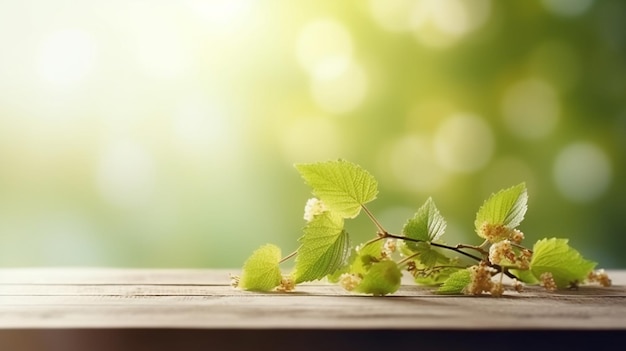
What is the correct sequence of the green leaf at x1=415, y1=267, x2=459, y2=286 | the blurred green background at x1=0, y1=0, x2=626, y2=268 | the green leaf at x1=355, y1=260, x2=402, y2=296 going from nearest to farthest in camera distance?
the green leaf at x1=355, y1=260, x2=402, y2=296 → the green leaf at x1=415, y1=267, x2=459, y2=286 → the blurred green background at x1=0, y1=0, x2=626, y2=268

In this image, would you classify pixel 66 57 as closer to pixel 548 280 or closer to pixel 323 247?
pixel 323 247

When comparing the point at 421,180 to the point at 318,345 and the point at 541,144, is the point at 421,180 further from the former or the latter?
the point at 318,345

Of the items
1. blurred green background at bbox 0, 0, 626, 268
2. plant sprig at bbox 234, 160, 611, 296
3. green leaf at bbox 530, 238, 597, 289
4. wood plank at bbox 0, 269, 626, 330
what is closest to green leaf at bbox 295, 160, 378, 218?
plant sprig at bbox 234, 160, 611, 296

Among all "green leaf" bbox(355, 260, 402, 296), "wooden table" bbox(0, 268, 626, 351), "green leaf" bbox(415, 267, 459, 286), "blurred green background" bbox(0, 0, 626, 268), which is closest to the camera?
"wooden table" bbox(0, 268, 626, 351)

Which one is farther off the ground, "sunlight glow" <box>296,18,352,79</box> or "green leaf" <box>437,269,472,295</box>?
"sunlight glow" <box>296,18,352,79</box>

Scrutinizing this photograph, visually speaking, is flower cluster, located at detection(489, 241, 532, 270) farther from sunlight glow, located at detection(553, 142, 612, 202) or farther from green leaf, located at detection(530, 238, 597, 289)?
sunlight glow, located at detection(553, 142, 612, 202)

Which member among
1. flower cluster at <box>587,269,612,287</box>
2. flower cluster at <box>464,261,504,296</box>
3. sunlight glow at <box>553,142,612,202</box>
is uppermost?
sunlight glow at <box>553,142,612,202</box>
